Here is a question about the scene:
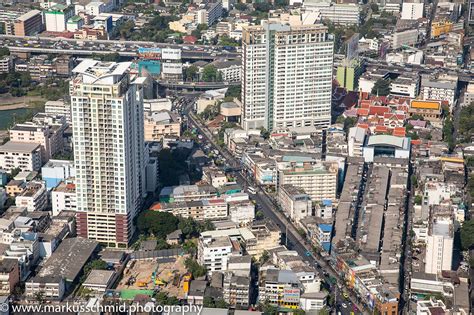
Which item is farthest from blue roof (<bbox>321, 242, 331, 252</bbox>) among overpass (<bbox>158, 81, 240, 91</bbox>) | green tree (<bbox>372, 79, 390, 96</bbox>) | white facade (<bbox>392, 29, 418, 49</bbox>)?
white facade (<bbox>392, 29, 418, 49</bbox>)

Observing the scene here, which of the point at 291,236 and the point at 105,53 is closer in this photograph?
the point at 291,236

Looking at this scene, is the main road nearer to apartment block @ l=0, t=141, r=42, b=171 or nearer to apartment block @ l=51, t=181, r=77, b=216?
apartment block @ l=51, t=181, r=77, b=216

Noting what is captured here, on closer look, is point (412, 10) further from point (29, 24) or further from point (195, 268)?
point (195, 268)

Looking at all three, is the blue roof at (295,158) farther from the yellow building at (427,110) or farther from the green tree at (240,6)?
the green tree at (240,6)

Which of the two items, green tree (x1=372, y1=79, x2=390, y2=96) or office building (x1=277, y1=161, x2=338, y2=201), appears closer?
office building (x1=277, y1=161, x2=338, y2=201)

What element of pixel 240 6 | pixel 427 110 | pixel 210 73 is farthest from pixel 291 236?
pixel 240 6

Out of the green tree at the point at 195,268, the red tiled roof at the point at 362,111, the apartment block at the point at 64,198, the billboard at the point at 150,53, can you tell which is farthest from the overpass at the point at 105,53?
the green tree at the point at 195,268
